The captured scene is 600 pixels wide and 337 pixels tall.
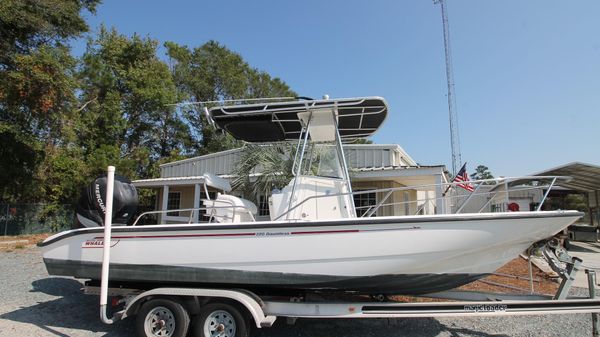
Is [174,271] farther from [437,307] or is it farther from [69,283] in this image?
[69,283]

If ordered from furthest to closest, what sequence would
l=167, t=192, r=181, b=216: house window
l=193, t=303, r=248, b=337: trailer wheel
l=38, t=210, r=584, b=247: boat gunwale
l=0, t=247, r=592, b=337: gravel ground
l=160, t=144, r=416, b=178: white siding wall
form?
l=167, t=192, r=181, b=216: house window < l=160, t=144, r=416, b=178: white siding wall < l=0, t=247, r=592, b=337: gravel ground < l=193, t=303, r=248, b=337: trailer wheel < l=38, t=210, r=584, b=247: boat gunwale

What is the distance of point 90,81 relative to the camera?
27.2 metres

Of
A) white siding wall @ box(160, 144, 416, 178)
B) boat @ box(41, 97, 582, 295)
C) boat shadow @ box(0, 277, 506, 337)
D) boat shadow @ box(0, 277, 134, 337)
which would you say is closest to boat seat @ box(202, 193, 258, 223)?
boat @ box(41, 97, 582, 295)

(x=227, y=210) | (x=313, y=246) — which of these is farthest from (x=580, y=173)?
(x=227, y=210)

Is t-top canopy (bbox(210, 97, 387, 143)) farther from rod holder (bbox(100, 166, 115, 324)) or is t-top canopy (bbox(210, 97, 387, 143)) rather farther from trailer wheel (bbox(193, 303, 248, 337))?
trailer wheel (bbox(193, 303, 248, 337))

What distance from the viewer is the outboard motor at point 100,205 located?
516 centimetres

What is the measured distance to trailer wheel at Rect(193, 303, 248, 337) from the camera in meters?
4.39

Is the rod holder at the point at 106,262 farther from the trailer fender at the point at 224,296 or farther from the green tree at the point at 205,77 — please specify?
the green tree at the point at 205,77

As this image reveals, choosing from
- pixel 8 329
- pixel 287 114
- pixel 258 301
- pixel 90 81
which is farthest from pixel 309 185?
pixel 90 81

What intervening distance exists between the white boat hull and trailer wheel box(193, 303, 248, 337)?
28 centimetres

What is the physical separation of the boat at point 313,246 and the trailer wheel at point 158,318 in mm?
268

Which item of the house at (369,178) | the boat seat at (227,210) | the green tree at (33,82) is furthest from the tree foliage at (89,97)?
the house at (369,178)

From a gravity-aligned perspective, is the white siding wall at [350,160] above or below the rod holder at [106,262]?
above

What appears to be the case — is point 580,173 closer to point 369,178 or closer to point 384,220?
point 369,178
